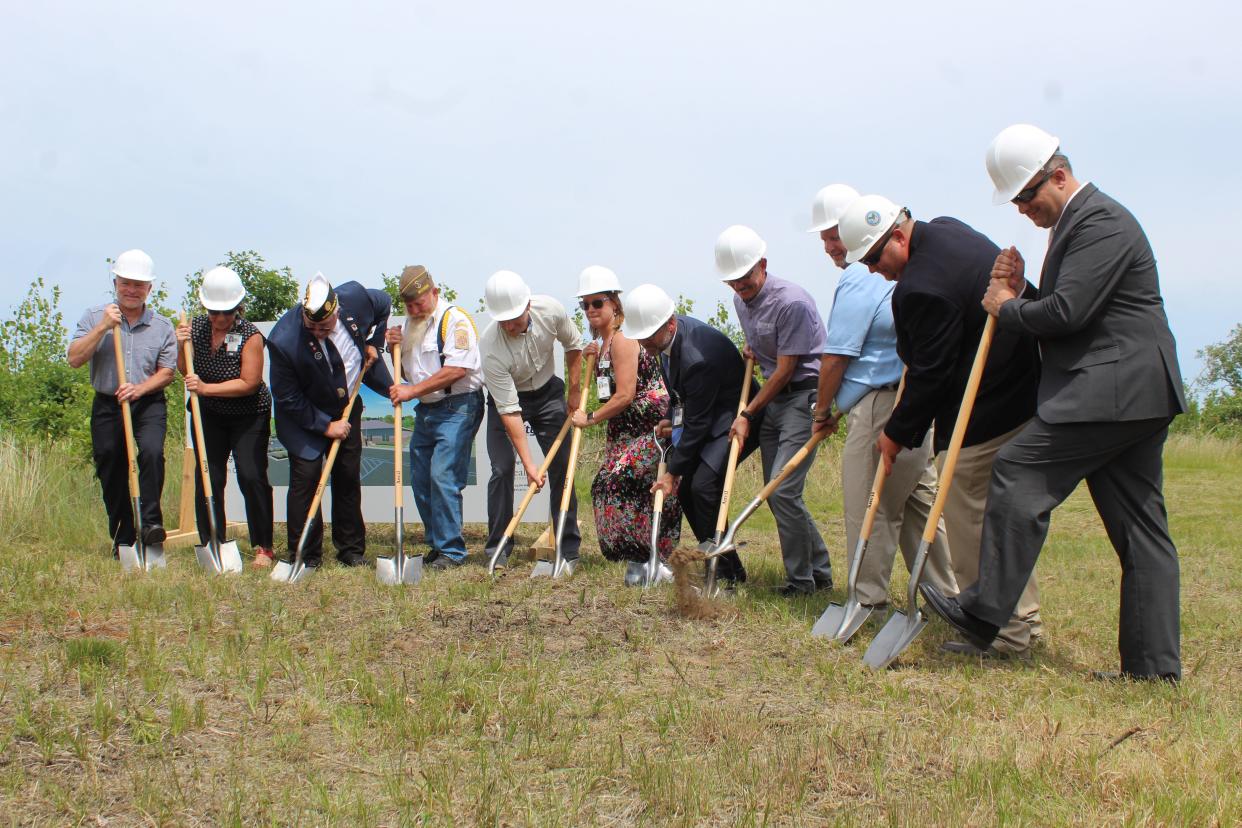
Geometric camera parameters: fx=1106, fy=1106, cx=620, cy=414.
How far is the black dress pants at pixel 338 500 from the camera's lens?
6941mm

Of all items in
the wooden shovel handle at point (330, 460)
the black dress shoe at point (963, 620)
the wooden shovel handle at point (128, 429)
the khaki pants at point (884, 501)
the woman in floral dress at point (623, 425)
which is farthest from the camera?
the wooden shovel handle at point (128, 429)

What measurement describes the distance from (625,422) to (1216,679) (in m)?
3.52

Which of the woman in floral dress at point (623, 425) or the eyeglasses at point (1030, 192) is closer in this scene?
the eyeglasses at point (1030, 192)

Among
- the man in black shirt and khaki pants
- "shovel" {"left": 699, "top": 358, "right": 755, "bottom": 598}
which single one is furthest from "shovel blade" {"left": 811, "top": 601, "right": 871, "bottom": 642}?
"shovel" {"left": 699, "top": 358, "right": 755, "bottom": 598}

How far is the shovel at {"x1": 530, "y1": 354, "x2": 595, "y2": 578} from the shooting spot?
253 inches

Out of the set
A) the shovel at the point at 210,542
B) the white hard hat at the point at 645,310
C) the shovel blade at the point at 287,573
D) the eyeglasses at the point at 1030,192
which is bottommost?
the shovel blade at the point at 287,573

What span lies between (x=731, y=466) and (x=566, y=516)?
4.34 feet

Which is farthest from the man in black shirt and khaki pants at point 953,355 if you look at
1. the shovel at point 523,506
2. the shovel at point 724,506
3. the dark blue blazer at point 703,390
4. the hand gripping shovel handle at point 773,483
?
the shovel at point 523,506

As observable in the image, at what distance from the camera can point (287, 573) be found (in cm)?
653

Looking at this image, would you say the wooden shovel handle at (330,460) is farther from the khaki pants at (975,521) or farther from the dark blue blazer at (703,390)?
the khaki pants at (975,521)

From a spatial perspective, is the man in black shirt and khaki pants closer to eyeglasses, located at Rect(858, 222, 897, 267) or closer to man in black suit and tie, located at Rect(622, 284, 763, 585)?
eyeglasses, located at Rect(858, 222, 897, 267)

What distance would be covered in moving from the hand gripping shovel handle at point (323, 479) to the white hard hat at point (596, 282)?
177 centimetres

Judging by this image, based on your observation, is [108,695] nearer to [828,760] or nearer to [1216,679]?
[828,760]

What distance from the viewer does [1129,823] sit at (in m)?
2.72
